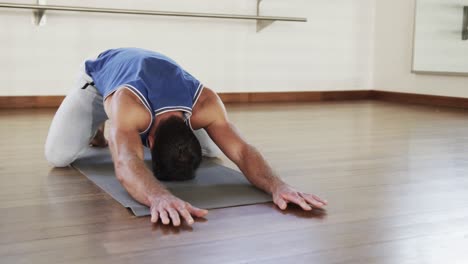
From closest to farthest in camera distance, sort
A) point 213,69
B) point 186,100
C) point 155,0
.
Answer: point 186,100, point 155,0, point 213,69

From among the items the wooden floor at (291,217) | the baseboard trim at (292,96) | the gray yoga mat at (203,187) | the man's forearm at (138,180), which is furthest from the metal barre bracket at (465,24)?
the man's forearm at (138,180)

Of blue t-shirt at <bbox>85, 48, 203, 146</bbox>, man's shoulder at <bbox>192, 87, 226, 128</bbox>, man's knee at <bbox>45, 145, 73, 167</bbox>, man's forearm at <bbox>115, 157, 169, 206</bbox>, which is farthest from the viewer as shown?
man's knee at <bbox>45, 145, 73, 167</bbox>

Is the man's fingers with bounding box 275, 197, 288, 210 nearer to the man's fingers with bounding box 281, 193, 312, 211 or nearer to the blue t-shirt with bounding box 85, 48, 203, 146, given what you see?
the man's fingers with bounding box 281, 193, 312, 211

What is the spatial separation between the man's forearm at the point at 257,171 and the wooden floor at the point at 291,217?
12 centimetres

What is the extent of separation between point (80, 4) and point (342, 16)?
8.31 ft

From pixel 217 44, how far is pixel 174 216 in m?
3.62

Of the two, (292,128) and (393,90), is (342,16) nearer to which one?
(393,90)

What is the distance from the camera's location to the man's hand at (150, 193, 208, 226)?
4.55 feet

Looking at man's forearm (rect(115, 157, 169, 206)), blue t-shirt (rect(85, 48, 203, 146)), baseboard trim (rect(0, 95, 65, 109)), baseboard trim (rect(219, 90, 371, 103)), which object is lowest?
baseboard trim (rect(219, 90, 371, 103))

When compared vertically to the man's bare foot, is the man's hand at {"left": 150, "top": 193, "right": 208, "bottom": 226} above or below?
above

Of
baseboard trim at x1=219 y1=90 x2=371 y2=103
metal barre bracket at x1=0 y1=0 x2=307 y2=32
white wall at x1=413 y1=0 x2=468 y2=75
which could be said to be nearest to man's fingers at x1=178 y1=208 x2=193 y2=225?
metal barre bracket at x1=0 y1=0 x2=307 y2=32

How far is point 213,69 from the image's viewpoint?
4.90m

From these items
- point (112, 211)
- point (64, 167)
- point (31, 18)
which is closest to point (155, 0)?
point (31, 18)

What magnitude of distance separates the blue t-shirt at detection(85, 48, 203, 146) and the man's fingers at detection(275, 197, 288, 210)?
16.4 inches
